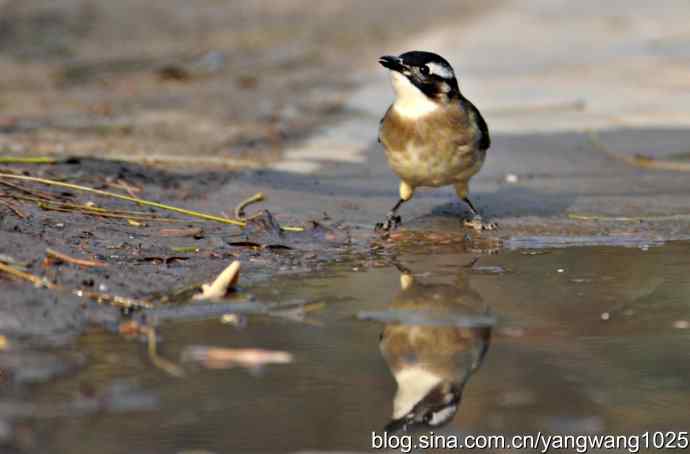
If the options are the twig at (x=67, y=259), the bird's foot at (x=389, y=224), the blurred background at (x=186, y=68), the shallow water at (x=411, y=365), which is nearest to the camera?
the shallow water at (x=411, y=365)

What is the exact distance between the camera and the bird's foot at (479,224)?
6.37 meters

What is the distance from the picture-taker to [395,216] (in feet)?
21.2

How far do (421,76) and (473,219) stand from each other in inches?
33.2

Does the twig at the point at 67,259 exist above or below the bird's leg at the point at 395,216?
below

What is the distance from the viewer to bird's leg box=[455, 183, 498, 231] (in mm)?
6379

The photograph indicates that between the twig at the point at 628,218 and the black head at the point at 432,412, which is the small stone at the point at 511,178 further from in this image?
the black head at the point at 432,412

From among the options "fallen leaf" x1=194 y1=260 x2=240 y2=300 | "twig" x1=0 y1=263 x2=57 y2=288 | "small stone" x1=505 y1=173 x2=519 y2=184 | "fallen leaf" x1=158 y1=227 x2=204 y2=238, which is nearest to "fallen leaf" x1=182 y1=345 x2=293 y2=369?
"fallen leaf" x1=194 y1=260 x2=240 y2=300

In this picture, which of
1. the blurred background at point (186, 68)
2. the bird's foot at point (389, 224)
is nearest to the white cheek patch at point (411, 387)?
the bird's foot at point (389, 224)

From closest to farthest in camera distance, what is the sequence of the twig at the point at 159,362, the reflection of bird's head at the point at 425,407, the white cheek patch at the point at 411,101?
the reflection of bird's head at the point at 425,407 < the twig at the point at 159,362 < the white cheek patch at the point at 411,101

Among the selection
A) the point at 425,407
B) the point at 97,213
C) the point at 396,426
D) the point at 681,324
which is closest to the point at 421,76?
the point at 97,213

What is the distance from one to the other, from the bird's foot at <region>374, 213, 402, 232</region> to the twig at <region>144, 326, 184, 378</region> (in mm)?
2297

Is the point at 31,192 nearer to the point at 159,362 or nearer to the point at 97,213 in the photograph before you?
the point at 97,213

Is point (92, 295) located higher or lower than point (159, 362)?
higher

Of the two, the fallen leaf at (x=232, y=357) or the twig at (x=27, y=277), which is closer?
the fallen leaf at (x=232, y=357)
